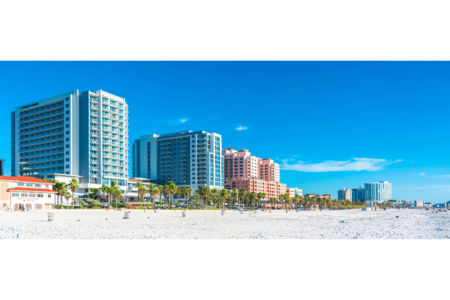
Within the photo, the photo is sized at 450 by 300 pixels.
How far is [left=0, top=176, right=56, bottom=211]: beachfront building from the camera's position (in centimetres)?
4900

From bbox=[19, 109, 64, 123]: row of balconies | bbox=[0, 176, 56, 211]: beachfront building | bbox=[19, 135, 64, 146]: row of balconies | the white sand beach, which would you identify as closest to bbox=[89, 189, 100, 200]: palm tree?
bbox=[19, 135, 64, 146]: row of balconies

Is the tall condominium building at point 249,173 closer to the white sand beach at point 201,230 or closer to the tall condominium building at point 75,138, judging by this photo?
the tall condominium building at point 75,138

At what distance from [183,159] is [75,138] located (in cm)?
3976

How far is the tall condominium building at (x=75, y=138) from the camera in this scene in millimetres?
79438

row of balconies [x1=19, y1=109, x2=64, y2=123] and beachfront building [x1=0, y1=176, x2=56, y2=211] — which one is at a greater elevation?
row of balconies [x1=19, y1=109, x2=64, y2=123]

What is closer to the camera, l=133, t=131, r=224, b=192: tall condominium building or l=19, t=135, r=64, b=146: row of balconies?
l=19, t=135, r=64, b=146: row of balconies

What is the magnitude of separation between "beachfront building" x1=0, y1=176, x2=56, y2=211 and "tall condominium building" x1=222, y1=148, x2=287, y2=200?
81.1 meters

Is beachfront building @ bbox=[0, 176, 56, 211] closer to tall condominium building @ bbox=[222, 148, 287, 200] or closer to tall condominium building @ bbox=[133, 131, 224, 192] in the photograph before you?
tall condominium building @ bbox=[133, 131, 224, 192]

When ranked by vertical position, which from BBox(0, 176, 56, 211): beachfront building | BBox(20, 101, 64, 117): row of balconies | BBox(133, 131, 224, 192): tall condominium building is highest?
BBox(20, 101, 64, 117): row of balconies

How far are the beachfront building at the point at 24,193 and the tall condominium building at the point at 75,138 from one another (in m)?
21.9
